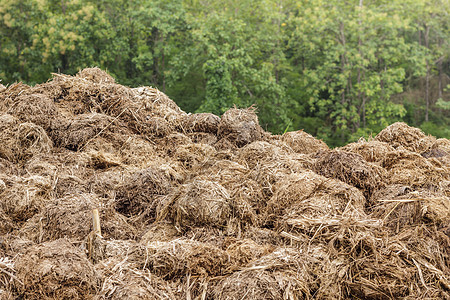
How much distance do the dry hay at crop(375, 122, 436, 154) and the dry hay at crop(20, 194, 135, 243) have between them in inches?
169

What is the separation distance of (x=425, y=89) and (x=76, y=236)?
25362 millimetres

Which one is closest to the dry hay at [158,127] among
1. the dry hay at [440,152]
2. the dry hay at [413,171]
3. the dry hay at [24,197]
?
the dry hay at [24,197]

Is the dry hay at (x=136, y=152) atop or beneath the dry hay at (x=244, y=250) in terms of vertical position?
beneath

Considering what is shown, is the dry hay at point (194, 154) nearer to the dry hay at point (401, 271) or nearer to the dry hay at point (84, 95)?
the dry hay at point (84, 95)

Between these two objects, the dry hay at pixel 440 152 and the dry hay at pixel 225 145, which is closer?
the dry hay at pixel 440 152

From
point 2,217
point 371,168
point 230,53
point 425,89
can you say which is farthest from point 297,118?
point 2,217

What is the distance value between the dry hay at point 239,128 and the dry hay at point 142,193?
6.52 feet

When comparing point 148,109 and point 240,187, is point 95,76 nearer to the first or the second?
point 148,109

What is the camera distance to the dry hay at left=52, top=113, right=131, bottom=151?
6656 millimetres

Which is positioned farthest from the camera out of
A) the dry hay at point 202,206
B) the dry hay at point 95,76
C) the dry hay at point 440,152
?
the dry hay at point 95,76

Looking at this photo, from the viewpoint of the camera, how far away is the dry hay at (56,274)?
3.50 m

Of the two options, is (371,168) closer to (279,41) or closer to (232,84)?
(232,84)

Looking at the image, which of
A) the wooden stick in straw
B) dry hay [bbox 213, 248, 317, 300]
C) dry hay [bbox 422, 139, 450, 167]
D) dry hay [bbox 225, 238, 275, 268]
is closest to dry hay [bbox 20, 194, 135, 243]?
the wooden stick in straw

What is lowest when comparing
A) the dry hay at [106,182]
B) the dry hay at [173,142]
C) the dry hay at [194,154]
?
the dry hay at [173,142]
